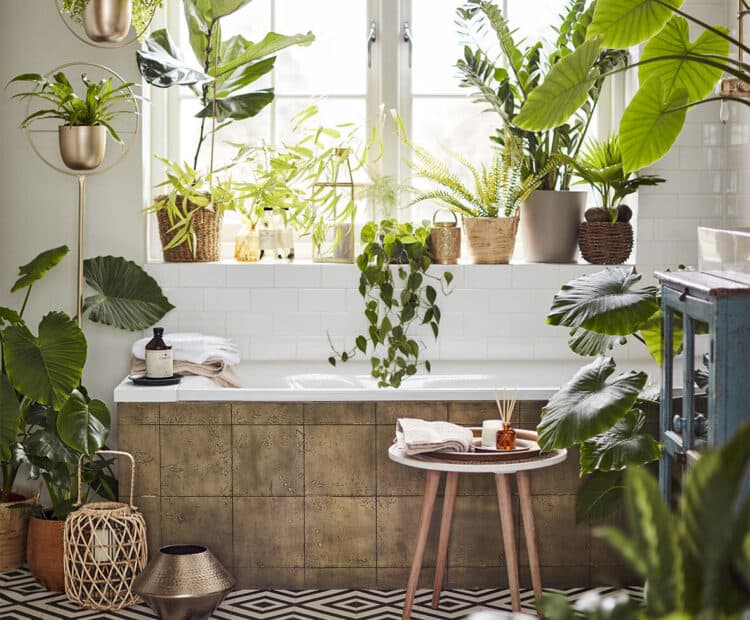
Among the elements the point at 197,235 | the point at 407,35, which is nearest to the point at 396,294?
the point at 197,235

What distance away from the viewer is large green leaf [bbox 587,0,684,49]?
2.68 m

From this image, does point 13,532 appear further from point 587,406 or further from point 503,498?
point 587,406

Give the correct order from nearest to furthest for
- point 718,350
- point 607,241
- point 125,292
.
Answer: point 718,350 < point 125,292 < point 607,241

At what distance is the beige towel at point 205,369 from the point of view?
414 cm

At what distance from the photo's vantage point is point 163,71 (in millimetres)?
4262

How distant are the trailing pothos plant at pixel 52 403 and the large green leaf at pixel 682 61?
2076 mm

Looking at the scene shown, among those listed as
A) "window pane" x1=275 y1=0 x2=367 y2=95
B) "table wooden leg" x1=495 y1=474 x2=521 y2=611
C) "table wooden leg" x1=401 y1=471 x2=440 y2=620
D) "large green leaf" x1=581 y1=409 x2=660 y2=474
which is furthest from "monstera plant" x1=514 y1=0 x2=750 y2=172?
"window pane" x1=275 y1=0 x2=367 y2=95

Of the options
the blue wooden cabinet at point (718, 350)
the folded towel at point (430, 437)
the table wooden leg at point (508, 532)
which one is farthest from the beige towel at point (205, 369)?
the blue wooden cabinet at point (718, 350)

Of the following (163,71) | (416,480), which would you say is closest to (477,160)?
(163,71)

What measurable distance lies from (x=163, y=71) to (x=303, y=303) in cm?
112

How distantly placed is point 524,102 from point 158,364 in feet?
6.38

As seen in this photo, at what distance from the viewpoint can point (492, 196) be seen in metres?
4.66

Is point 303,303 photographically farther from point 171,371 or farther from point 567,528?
point 567,528

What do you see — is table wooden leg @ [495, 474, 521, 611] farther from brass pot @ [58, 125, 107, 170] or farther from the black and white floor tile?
brass pot @ [58, 125, 107, 170]
